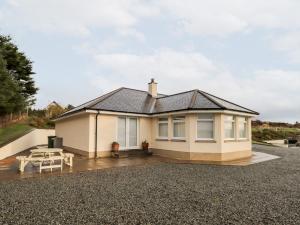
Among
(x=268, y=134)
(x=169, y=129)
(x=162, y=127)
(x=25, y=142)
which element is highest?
(x=162, y=127)

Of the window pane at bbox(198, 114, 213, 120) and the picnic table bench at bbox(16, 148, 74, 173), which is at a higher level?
the window pane at bbox(198, 114, 213, 120)

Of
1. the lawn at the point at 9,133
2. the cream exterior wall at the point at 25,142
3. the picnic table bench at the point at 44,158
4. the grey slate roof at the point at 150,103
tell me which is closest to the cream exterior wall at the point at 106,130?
the grey slate roof at the point at 150,103

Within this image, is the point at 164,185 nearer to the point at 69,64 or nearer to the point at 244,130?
the point at 244,130

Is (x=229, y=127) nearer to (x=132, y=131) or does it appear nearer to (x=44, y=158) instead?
(x=132, y=131)

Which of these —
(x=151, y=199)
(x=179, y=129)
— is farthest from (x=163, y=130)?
(x=151, y=199)

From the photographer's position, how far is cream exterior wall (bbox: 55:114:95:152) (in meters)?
13.3

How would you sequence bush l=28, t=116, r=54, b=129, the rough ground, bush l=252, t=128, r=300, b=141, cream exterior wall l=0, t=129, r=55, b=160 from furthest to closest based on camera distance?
bush l=252, t=128, r=300, b=141 < bush l=28, t=116, r=54, b=129 < cream exterior wall l=0, t=129, r=55, b=160 < the rough ground

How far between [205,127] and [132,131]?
547 cm

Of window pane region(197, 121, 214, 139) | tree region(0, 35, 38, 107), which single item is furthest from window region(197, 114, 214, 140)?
tree region(0, 35, 38, 107)

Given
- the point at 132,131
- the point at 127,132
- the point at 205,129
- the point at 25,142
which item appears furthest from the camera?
the point at 25,142

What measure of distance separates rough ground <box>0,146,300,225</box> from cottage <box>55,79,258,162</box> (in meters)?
4.38

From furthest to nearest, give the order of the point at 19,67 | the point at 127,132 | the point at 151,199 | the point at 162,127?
the point at 19,67
the point at 162,127
the point at 127,132
the point at 151,199

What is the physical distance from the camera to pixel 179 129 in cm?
1401

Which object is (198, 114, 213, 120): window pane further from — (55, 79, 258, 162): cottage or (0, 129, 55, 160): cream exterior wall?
(0, 129, 55, 160): cream exterior wall
